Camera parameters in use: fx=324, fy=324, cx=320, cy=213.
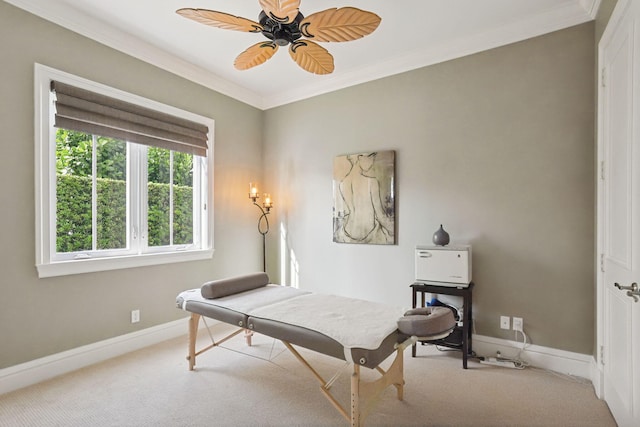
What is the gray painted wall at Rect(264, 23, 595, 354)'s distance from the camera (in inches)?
93.7

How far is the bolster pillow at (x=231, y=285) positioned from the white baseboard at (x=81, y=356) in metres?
0.98

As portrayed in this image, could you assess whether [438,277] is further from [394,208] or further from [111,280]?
[111,280]

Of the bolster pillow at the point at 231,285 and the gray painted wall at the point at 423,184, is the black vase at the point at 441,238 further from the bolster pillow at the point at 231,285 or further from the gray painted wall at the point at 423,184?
the bolster pillow at the point at 231,285

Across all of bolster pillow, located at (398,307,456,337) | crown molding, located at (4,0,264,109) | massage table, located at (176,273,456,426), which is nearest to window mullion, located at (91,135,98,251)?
crown molding, located at (4,0,264,109)

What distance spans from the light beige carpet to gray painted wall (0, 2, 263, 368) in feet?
1.09

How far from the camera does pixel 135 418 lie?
1.86 m

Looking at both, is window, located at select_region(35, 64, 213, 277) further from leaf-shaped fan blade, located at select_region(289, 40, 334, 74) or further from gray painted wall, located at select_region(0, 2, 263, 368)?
leaf-shaped fan blade, located at select_region(289, 40, 334, 74)

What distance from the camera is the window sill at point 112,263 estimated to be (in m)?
2.34

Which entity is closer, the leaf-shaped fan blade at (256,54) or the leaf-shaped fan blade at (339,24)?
the leaf-shaped fan blade at (339,24)

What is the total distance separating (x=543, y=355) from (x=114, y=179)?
3.77m

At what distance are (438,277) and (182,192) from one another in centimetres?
260

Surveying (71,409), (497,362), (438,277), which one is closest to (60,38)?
(71,409)

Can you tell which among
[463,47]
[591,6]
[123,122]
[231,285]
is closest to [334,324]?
[231,285]

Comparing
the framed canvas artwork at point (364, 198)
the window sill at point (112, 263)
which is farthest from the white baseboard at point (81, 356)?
the framed canvas artwork at point (364, 198)
